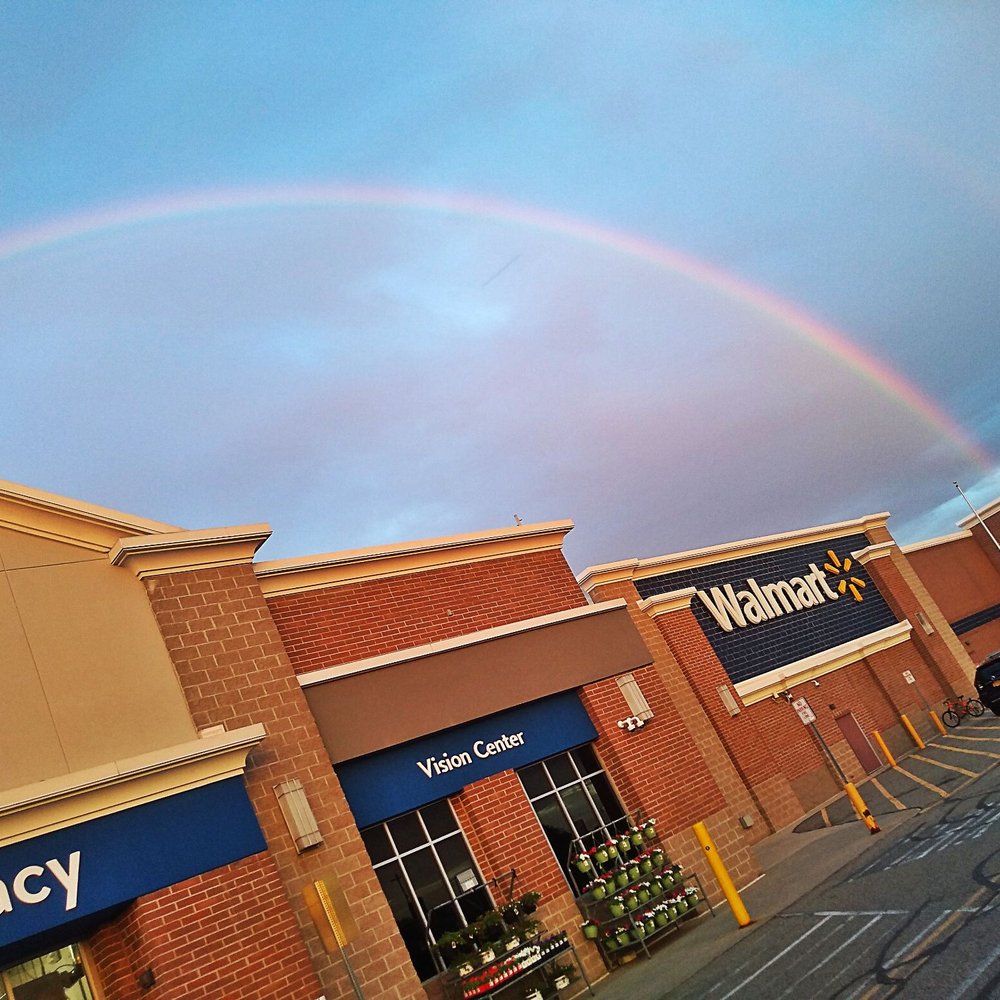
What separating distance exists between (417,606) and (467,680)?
2093mm

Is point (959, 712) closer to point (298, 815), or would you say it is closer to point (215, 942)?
point (298, 815)

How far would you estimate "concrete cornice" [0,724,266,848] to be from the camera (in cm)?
864

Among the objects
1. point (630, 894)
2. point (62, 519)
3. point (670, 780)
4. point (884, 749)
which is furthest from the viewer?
point (884, 749)

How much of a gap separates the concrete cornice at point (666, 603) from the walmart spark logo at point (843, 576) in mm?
11159

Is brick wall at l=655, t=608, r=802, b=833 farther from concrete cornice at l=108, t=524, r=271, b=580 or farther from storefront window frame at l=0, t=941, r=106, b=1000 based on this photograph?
storefront window frame at l=0, t=941, r=106, b=1000

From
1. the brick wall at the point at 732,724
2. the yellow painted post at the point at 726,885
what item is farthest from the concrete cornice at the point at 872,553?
the yellow painted post at the point at 726,885

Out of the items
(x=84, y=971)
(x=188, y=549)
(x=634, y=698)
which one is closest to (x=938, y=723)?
(x=634, y=698)

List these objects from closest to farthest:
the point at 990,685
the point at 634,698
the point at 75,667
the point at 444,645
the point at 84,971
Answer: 1. the point at 84,971
2. the point at 75,667
3. the point at 444,645
4. the point at 634,698
5. the point at 990,685

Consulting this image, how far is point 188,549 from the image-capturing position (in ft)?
39.4

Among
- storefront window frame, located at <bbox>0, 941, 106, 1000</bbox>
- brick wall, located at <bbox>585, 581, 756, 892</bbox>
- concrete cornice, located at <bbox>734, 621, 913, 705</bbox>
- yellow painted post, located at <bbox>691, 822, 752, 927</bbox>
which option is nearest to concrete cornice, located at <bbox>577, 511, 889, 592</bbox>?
concrete cornice, located at <bbox>734, 621, 913, 705</bbox>

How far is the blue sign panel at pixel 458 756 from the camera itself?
515 inches

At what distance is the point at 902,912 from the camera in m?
10.1

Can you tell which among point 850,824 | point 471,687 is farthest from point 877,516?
point 471,687

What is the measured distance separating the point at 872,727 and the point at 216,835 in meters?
26.6
